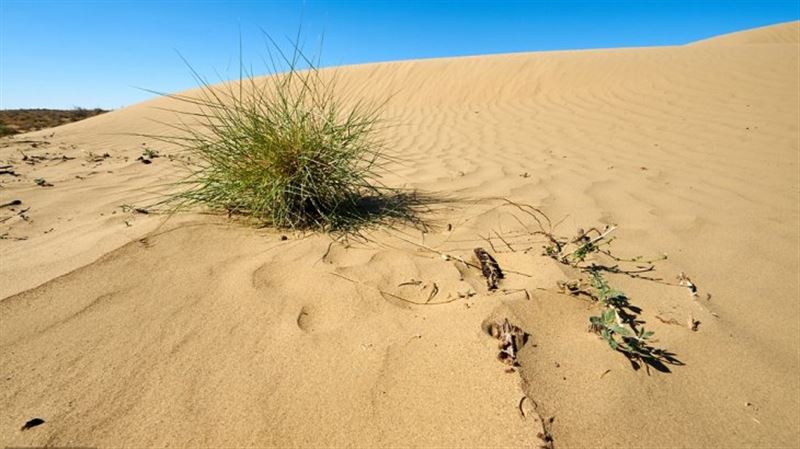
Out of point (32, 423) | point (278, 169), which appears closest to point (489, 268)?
point (278, 169)

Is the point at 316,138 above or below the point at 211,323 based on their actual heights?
above

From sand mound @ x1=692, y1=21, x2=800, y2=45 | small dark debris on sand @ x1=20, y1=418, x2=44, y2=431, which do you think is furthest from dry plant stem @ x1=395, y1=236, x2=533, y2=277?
sand mound @ x1=692, y1=21, x2=800, y2=45

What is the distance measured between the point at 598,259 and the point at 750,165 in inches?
104

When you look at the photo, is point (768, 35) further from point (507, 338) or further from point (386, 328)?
point (386, 328)

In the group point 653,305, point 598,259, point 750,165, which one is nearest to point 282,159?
point 598,259

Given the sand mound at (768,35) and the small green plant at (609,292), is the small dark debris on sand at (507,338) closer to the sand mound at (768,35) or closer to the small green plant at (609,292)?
the small green plant at (609,292)

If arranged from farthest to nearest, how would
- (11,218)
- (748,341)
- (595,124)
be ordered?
(595,124)
(11,218)
(748,341)

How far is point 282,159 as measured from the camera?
6.93 feet

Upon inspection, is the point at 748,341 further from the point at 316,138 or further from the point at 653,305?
the point at 316,138

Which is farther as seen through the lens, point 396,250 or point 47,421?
point 396,250

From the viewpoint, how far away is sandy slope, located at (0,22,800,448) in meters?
1.00

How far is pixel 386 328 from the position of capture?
1.34 metres

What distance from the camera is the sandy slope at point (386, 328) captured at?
100 centimetres

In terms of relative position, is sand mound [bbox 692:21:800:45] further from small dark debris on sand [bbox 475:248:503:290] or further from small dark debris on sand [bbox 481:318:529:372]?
small dark debris on sand [bbox 481:318:529:372]
